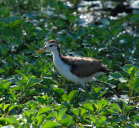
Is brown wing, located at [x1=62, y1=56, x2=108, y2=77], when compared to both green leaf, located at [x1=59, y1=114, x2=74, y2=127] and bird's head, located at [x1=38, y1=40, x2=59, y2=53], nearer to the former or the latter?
bird's head, located at [x1=38, y1=40, x2=59, y2=53]

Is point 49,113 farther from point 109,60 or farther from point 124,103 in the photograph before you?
point 109,60

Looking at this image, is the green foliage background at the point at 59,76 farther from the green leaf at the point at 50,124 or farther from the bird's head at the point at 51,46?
the bird's head at the point at 51,46

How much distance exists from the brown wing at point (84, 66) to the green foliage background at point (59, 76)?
7.7 inches

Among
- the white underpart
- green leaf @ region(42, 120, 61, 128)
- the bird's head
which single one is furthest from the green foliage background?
the bird's head

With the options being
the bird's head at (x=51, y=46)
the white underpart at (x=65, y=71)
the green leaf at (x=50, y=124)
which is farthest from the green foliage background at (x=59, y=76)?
the bird's head at (x=51, y=46)

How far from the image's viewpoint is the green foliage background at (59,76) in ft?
25.1

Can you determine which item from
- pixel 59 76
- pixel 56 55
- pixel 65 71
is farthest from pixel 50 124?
pixel 59 76

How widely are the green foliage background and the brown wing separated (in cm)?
20

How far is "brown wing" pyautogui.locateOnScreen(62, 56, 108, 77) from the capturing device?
902 cm

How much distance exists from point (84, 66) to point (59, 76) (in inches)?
25.0

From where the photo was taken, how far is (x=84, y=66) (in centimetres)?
903

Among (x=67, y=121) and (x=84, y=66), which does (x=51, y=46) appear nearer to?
(x=84, y=66)

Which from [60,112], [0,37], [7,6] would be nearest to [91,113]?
[60,112]

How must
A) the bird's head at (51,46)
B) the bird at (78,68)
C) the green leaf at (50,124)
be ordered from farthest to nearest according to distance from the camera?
1. the bird's head at (51,46)
2. the bird at (78,68)
3. the green leaf at (50,124)
